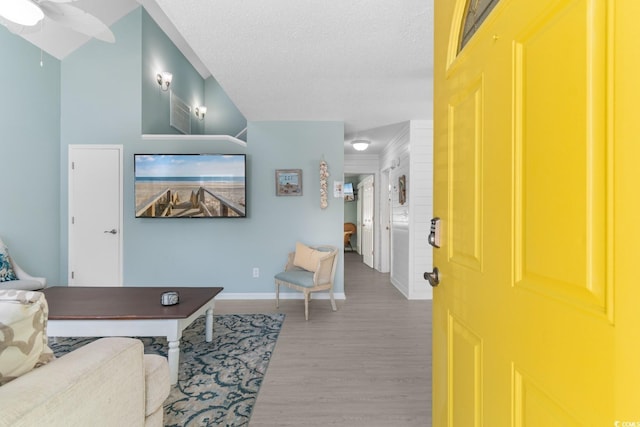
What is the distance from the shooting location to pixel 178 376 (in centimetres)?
213

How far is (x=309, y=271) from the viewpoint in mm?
3781

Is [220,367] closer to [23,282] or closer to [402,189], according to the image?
[23,282]

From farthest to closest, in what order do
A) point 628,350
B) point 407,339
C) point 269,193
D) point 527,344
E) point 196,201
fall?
1. point 269,193
2. point 196,201
3. point 407,339
4. point 527,344
5. point 628,350

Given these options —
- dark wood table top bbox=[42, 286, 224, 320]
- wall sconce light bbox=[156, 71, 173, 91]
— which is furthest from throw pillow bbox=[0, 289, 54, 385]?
wall sconce light bbox=[156, 71, 173, 91]

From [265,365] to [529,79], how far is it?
2377mm

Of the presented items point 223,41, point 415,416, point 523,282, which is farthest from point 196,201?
point 523,282

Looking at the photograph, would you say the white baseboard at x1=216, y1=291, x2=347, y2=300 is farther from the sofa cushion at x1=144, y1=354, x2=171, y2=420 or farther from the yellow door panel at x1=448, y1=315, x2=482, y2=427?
the yellow door panel at x1=448, y1=315, x2=482, y2=427

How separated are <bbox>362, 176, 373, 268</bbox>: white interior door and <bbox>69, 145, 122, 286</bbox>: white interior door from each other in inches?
190

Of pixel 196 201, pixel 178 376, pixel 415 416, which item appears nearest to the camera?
pixel 415 416

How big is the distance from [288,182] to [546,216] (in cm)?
367

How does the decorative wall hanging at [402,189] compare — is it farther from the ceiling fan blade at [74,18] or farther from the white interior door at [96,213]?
the white interior door at [96,213]

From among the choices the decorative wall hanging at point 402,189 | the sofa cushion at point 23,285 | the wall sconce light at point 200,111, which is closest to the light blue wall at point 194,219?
the sofa cushion at point 23,285

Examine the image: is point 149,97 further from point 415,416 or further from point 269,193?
point 415,416

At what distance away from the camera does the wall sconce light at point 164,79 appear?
4.58 m
